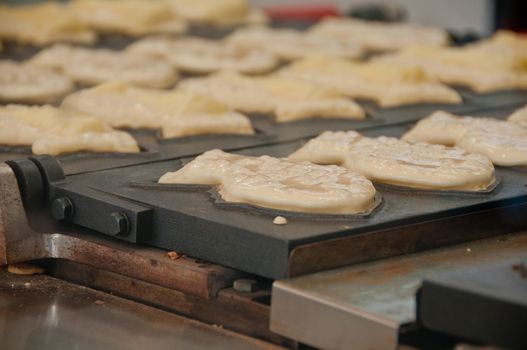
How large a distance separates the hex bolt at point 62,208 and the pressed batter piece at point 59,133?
39 centimetres

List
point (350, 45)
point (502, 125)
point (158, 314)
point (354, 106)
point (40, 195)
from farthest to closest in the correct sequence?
point (350, 45) → point (354, 106) → point (502, 125) → point (40, 195) → point (158, 314)

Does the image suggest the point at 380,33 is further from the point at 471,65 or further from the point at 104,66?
the point at 104,66

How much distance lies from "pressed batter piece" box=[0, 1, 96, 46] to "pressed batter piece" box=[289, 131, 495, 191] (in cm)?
221

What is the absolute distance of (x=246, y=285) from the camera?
201 cm

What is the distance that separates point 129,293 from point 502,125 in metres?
1.16

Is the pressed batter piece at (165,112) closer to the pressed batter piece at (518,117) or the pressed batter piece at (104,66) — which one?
the pressed batter piece at (104,66)

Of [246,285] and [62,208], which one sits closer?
[246,285]

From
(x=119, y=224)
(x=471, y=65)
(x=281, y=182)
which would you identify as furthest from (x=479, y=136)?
(x=471, y=65)

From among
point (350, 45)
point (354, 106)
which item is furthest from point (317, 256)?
point (350, 45)

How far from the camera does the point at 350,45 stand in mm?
4562

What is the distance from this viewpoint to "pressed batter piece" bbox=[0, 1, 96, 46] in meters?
4.52

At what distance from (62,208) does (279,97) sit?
1.26m

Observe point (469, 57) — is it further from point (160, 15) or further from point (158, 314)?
point (158, 314)

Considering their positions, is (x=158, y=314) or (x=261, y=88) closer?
(x=158, y=314)
